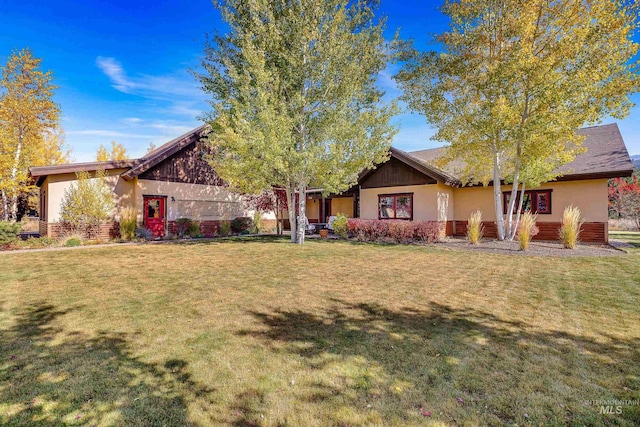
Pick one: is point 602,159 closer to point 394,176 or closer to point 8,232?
point 394,176

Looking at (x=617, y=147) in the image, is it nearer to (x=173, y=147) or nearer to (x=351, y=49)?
(x=351, y=49)

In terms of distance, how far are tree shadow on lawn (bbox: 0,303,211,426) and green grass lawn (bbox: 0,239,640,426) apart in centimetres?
2

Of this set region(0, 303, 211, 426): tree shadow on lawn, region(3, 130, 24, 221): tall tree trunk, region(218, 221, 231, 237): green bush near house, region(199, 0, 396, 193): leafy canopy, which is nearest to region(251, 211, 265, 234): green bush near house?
region(218, 221, 231, 237): green bush near house

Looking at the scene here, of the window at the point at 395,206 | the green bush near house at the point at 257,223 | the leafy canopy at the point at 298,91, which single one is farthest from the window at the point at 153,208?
the window at the point at 395,206

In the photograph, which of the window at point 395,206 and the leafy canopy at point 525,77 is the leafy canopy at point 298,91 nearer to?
the leafy canopy at point 525,77

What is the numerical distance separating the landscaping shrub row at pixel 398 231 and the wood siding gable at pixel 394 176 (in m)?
3.44

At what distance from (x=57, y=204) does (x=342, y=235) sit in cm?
1326

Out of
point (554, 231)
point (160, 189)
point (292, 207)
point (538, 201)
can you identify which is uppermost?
point (160, 189)

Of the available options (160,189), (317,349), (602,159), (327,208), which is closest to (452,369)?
(317,349)

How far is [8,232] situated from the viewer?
11.4 meters

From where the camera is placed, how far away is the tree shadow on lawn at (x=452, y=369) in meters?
2.31

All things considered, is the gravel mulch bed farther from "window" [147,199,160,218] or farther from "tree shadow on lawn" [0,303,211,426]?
"window" [147,199,160,218]

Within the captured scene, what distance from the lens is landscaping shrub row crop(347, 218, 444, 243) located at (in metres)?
13.1

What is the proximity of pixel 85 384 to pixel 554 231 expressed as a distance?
1758cm
